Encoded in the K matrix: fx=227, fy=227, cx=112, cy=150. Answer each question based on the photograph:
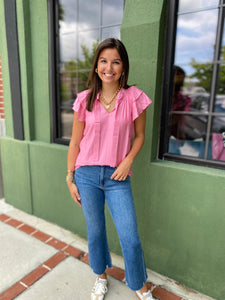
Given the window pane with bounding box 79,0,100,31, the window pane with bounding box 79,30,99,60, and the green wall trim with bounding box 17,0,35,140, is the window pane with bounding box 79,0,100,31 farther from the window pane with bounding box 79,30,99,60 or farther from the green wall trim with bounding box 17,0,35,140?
the green wall trim with bounding box 17,0,35,140

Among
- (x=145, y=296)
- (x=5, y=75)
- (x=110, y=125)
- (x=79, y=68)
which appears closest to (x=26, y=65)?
(x=5, y=75)

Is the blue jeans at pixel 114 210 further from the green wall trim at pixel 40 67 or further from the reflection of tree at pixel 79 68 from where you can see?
the reflection of tree at pixel 79 68

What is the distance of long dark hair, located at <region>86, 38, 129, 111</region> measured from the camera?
1476 millimetres

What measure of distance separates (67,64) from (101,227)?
6.88ft

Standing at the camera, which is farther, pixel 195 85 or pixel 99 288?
pixel 195 85

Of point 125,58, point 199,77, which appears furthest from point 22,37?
point 199,77

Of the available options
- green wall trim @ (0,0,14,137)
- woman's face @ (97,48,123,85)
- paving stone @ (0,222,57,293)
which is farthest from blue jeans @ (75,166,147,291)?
green wall trim @ (0,0,14,137)

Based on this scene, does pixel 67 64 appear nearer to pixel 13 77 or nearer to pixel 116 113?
pixel 13 77

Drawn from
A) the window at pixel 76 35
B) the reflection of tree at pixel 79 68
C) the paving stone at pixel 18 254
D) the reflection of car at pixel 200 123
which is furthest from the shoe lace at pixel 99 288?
Answer: the reflection of car at pixel 200 123

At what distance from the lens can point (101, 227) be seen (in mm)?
1743

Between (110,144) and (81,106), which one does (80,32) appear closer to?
(81,106)

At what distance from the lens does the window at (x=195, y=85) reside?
1911 millimetres

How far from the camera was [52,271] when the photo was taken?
221 centimetres

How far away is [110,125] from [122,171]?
33cm
